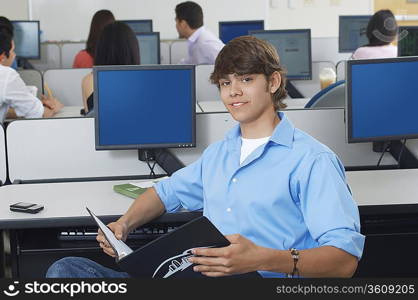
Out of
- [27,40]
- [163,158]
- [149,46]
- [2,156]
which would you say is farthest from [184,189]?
[27,40]

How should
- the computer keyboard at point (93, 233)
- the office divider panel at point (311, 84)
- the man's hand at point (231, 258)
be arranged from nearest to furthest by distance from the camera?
the man's hand at point (231, 258) → the computer keyboard at point (93, 233) → the office divider panel at point (311, 84)

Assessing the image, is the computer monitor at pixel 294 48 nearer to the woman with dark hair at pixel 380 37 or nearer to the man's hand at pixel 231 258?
the woman with dark hair at pixel 380 37

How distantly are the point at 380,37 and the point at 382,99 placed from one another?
2.73 meters

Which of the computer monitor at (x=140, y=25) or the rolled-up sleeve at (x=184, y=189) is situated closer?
the rolled-up sleeve at (x=184, y=189)

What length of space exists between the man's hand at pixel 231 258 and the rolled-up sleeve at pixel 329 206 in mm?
180

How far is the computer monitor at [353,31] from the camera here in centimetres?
695

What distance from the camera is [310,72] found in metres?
5.68

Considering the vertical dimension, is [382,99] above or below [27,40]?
below

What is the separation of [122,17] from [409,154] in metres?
6.67

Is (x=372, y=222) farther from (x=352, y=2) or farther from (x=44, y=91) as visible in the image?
(x=352, y=2)

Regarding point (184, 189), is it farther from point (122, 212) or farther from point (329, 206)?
point (329, 206)

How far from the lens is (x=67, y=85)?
17.1ft

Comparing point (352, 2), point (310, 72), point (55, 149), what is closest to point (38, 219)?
point (55, 149)

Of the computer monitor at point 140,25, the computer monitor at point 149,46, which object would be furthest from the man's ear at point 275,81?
the computer monitor at point 140,25
